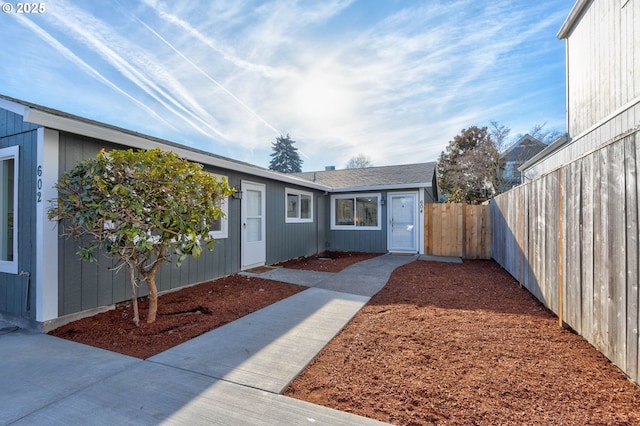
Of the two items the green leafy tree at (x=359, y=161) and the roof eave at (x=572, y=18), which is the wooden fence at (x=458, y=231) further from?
the green leafy tree at (x=359, y=161)

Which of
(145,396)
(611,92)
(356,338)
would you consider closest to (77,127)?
(145,396)

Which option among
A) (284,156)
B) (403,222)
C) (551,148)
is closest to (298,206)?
(403,222)

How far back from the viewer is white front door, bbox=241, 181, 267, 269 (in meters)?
7.21

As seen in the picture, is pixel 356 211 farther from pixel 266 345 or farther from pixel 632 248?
pixel 632 248

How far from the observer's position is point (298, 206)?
9.84 meters

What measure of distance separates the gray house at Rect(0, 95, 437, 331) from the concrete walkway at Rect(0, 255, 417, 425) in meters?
0.58

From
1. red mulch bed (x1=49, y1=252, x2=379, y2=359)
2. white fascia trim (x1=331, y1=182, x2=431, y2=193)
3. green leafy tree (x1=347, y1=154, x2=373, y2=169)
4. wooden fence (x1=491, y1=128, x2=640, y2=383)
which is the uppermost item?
green leafy tree (x1=347, y1=154, x2=373, y2=169)

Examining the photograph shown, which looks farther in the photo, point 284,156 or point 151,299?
point 284,156

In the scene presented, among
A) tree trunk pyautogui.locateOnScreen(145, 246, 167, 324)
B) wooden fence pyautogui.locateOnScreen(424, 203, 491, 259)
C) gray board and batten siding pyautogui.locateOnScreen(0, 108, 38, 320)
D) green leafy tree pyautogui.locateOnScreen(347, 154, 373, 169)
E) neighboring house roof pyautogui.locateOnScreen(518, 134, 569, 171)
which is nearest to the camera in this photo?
gray board and batten siding pyautogui.locateOnScreen(0, 108, 38, 320)

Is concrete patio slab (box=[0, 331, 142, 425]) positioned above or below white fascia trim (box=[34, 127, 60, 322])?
below

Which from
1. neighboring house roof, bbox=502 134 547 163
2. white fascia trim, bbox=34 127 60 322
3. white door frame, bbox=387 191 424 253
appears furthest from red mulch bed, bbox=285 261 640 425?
neighboring house roof, bbox=502 134 547 163

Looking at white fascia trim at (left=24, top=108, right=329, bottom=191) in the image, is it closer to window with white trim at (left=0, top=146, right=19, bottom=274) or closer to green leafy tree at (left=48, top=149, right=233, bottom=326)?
green leafy tree at (left=48, top=149, right=233, bottom=326)

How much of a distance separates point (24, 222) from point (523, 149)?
24.1 meters

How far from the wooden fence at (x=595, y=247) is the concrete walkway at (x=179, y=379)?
2.20m
